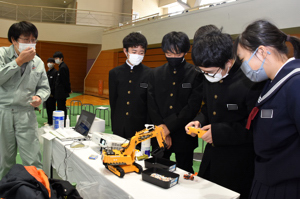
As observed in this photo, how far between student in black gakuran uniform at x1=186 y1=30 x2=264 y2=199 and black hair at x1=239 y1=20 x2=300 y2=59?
13.0 inches

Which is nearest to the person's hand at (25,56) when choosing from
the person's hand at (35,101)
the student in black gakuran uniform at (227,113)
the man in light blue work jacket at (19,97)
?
the man in light blue work jacket at (19,97)

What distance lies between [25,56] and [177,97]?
4.57 feet

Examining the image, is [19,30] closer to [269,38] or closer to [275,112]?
[269,38]

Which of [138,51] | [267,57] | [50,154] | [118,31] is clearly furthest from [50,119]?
[118,31]

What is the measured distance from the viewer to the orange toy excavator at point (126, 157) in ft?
5.06

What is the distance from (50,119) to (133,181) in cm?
468

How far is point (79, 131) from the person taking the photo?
2.56 m

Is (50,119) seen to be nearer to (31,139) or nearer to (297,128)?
(31,139)

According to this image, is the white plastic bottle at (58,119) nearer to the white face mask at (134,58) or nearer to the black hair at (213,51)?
the white face mask at (134,58)

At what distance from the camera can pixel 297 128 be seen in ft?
3.38

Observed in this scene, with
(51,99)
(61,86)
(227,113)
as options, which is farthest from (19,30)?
(51,99)

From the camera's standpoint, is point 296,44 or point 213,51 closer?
point 296,44

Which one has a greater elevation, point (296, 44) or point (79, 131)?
point (296, 44)

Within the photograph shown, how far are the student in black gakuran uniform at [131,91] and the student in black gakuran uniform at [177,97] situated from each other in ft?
0.88
